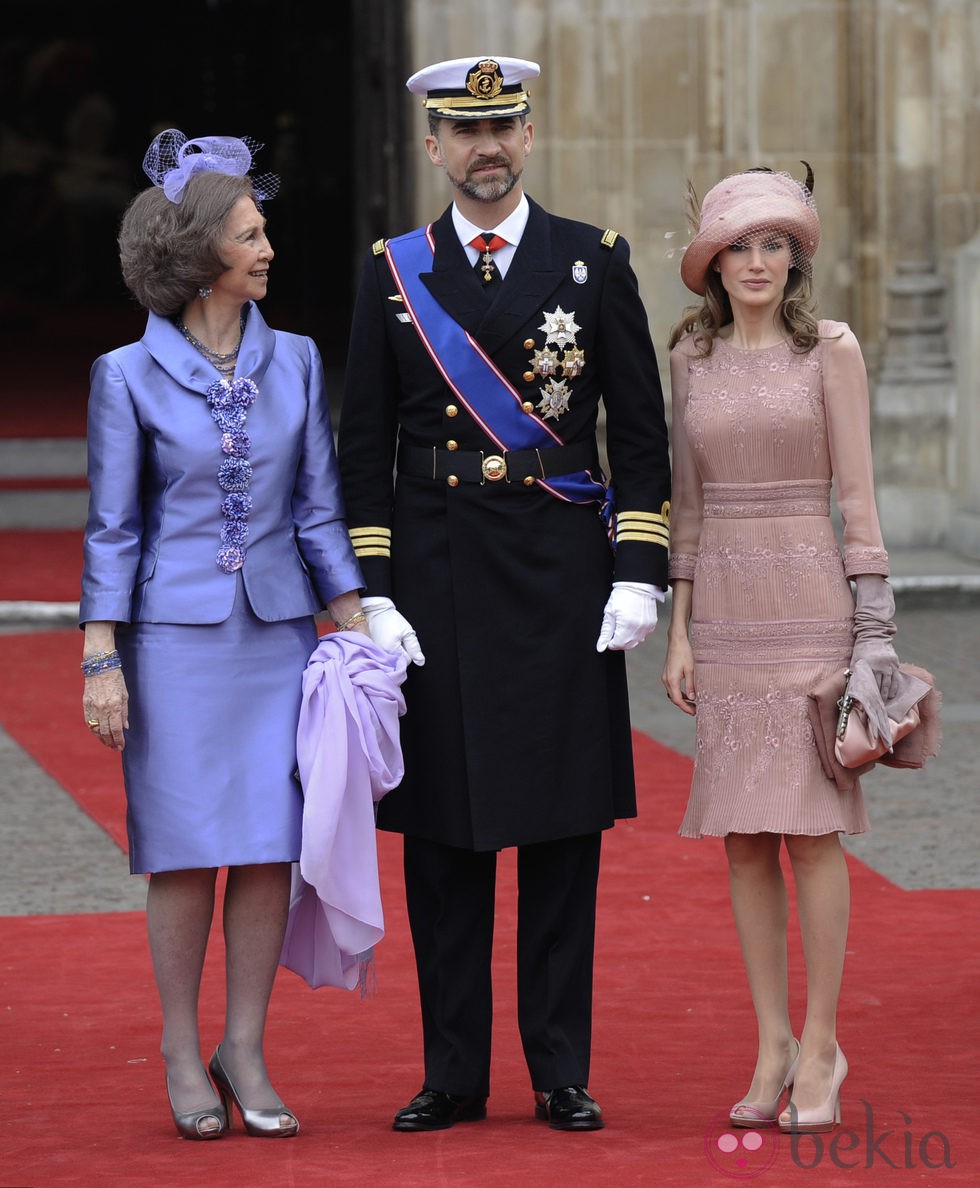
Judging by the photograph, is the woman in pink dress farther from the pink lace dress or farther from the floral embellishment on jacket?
the floral embellishment on jacket

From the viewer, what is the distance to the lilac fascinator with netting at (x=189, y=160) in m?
4.53

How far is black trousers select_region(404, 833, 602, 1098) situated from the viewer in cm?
460

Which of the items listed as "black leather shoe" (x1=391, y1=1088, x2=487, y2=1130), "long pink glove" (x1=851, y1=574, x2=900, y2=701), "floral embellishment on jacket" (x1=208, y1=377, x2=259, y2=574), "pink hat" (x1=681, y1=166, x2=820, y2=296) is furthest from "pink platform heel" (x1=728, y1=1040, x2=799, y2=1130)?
"pink hat" (x1=681, y1=166, x2=820, y2=296)

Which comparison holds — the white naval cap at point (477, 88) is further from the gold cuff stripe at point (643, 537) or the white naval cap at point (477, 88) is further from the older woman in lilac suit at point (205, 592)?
the gold cuff stripe at point (643, 537)

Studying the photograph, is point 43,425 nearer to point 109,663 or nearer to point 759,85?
point 759,85

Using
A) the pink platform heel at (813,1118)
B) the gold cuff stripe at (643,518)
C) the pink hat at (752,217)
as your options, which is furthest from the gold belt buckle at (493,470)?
the pink platform heel at (813,1118)

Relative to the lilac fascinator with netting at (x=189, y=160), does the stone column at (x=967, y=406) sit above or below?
below

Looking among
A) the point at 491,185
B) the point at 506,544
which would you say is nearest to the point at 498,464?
the point at 506,544

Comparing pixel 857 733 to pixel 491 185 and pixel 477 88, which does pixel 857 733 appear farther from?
pixel 477 88

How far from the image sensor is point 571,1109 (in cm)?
450

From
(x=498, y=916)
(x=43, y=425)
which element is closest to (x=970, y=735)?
(x=498, y=916)

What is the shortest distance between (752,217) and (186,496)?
3.83 ft

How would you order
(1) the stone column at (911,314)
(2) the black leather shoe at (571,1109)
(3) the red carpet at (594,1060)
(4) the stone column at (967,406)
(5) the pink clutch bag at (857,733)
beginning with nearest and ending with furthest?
(3) the red carpet at (594,1060), (5) the pink clutch bag at (857,733), (2) the black leather shoe at (571,1109), (4) the stone column at (967,406), (1) the stone column at (911,314)

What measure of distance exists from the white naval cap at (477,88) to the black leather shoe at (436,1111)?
6.02ft
